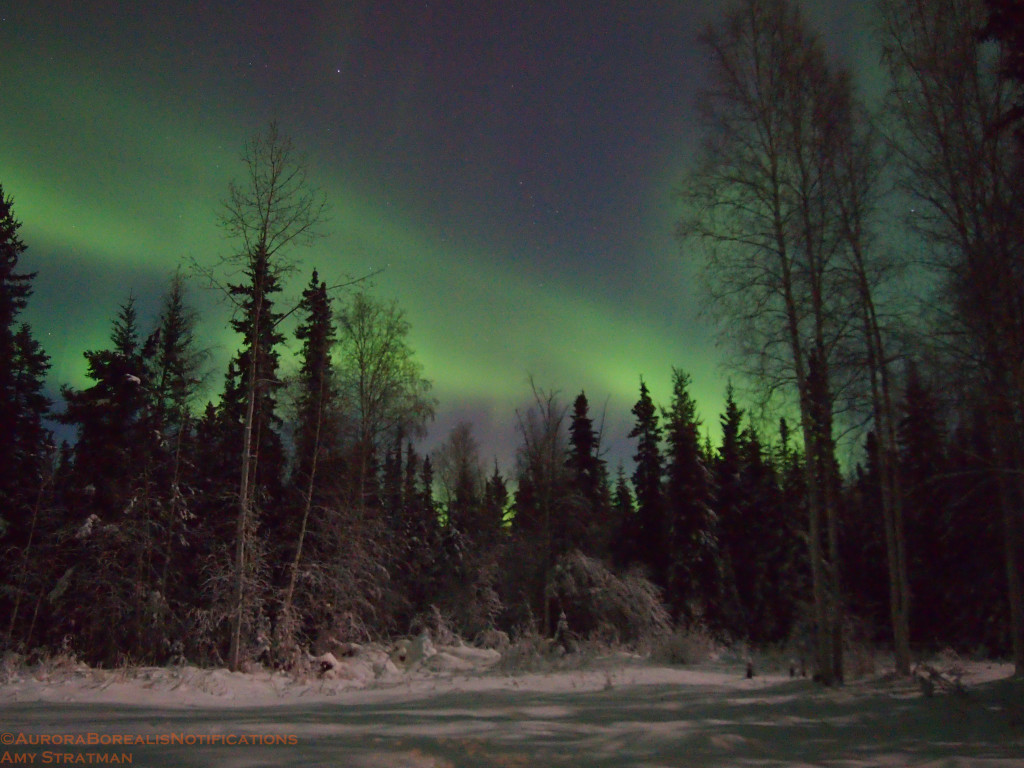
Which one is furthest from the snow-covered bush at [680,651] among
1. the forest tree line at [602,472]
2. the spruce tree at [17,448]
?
the spruce tree at [17,448]

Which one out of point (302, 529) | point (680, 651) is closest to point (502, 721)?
point (680, 651)

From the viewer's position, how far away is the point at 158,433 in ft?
71.5

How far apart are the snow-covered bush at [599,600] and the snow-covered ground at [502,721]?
13.1 meters

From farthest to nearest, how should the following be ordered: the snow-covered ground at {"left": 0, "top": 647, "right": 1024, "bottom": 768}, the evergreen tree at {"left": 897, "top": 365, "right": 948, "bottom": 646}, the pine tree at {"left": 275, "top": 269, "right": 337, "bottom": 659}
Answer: the evergreen tree at {"left": 897, "top": 365, "right": 948, "bottom": 646}, the pine tree at {"left": 275, "top": 269, "right": 337, "bottom": 659}, the snow-covered ground at {"left": 0, "top": 647, "right": 1024, "bottom": 768}

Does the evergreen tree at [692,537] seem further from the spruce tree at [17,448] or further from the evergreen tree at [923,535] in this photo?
the spruce tree at [17,448]

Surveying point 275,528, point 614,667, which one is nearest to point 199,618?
point 275,528

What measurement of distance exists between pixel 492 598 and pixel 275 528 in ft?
36.3

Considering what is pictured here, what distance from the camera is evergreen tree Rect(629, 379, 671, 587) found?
107 ft

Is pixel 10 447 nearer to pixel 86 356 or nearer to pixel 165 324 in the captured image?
pixel 86 356

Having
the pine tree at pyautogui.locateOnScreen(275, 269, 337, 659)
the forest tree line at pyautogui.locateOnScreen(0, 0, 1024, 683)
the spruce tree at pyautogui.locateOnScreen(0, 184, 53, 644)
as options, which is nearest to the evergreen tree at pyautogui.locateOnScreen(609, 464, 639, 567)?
the forest tree line at pyautogui.locateOnScreen(0, 0, 1024, 683)

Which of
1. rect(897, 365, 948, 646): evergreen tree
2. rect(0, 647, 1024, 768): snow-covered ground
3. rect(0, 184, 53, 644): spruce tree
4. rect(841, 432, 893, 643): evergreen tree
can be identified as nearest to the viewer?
rect(0, 647, 1024, 768): snow-covered ground

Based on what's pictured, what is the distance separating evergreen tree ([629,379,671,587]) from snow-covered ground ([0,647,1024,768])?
18667mm

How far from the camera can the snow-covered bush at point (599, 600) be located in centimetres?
2705

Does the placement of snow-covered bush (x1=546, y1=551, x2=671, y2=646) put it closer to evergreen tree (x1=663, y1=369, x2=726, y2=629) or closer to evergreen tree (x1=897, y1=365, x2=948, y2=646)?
evergreen tree (x1=663, y1=369, x2=726, y2=629)
